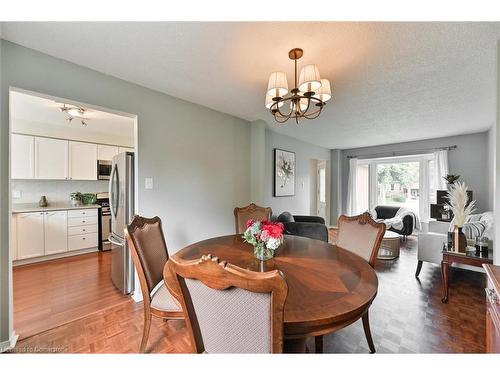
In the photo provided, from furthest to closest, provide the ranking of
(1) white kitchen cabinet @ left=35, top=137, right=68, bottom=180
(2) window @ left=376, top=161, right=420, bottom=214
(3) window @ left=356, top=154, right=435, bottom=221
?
(2) window @ left=376, top=161, right=420, bottom=214, (3) window @ left=356, top=154, right=435, bottom=221, (1) white kitchen cabinet @ left=35, top=137, right=68, bottom=180

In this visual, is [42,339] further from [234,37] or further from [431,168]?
[431,168]

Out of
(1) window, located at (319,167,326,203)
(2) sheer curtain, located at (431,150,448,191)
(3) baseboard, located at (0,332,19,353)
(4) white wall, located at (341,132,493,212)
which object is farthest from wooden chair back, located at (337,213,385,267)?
(1) window, located at (319,167,326,203)

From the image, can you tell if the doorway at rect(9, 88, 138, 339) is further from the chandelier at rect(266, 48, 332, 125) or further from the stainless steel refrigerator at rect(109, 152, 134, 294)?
the chandelier at rect(266, 48, 332, 125)

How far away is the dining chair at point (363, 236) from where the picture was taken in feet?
5.25

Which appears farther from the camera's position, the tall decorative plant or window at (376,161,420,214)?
window at (376,161,420,214)

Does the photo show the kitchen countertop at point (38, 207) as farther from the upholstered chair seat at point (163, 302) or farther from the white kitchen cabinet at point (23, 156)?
the upholstered chair seat at point (163, 302)

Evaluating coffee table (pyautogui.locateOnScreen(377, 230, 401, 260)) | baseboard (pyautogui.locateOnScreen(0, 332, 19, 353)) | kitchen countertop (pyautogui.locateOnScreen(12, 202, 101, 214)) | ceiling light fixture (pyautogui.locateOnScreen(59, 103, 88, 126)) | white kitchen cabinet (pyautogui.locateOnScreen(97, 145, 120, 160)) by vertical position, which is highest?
ceiling light fixture (pyautogui.locateOnScreen(59, 103, 88, 126))

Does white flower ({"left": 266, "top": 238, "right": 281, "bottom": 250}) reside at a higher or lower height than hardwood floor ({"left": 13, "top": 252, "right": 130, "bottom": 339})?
higher

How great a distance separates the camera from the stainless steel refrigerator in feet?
7.38

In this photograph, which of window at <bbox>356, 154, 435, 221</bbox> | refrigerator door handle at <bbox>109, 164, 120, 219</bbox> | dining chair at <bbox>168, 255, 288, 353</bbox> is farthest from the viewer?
window at <bbox>356, 154, 435, 221</bbox>

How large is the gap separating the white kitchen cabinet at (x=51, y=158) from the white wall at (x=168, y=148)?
2.57 metres

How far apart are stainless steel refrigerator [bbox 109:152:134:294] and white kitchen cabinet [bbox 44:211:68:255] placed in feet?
6.00

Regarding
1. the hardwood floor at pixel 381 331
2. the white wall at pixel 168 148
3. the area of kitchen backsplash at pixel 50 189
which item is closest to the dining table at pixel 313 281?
→ the hardwood floor at pixel 381 331
